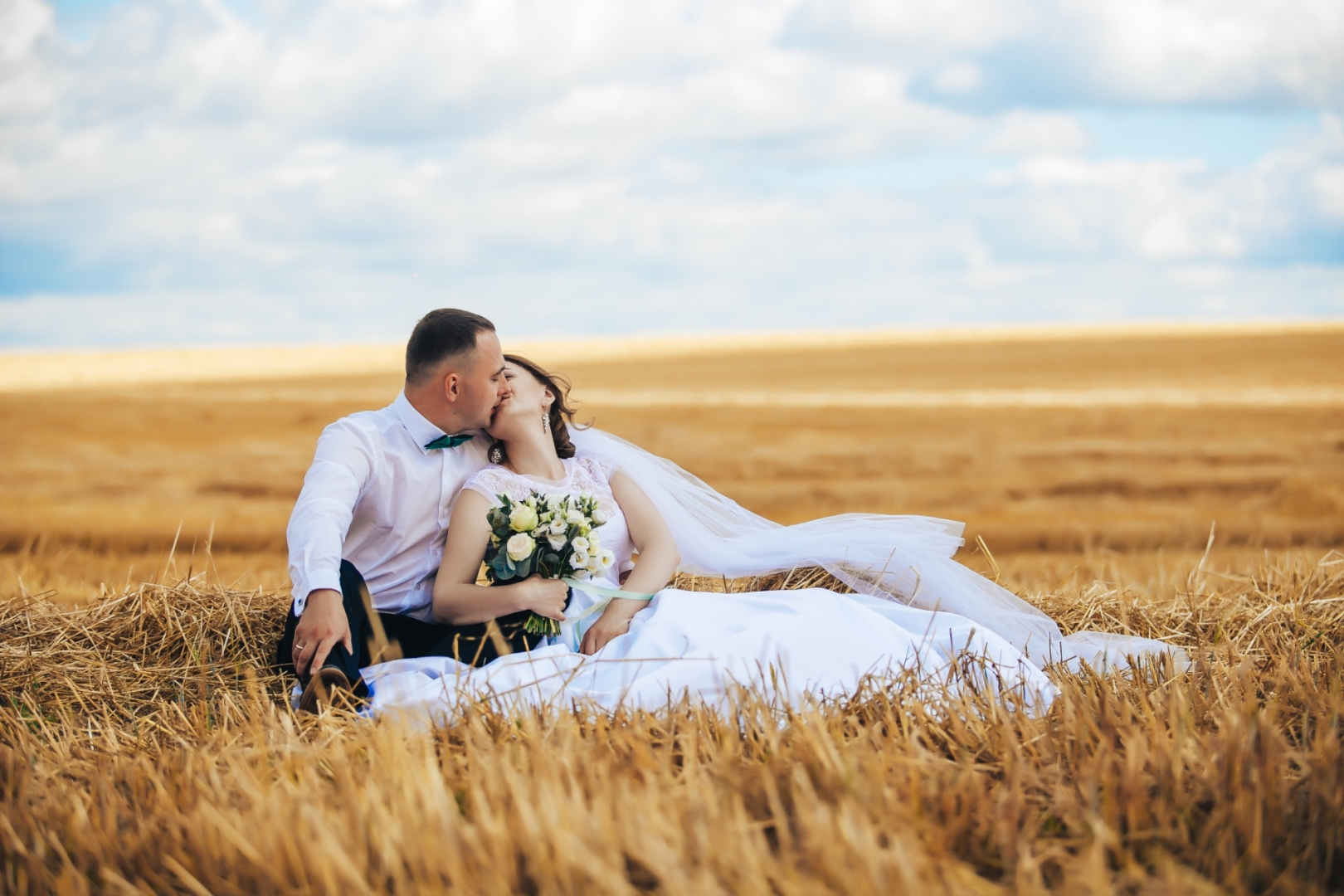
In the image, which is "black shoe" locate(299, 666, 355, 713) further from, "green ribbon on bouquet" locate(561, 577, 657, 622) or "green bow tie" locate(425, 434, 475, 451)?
"green bow tie" locate(425, 434, 475, 451)

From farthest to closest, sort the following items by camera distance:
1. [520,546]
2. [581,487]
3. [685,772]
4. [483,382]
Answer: [581,487] → [483,382] → [520,546] → [685,772]

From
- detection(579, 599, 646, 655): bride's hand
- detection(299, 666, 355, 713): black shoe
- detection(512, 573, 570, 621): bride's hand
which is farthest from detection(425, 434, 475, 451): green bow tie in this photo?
detection(299, 666, 355, 713): black shoe

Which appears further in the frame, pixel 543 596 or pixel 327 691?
pixel 543 596

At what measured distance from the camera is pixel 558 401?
14.7 ft

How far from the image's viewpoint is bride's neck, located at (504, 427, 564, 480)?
4293 mm

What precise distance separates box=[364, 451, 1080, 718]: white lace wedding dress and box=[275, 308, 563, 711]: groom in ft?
0.77

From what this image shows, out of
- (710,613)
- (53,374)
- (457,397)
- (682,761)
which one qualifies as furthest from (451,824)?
(53,374)

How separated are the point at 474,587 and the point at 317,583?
23.1 inches

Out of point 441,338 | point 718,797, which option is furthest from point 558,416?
point 718,797

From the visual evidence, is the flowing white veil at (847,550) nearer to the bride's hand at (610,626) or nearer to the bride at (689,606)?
the bride at (689,606)

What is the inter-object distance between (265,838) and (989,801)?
1.72 meters

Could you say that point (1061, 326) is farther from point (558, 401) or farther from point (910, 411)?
point (558, 401)

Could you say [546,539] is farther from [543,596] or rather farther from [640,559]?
[640,559]

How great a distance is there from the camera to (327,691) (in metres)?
3.57
